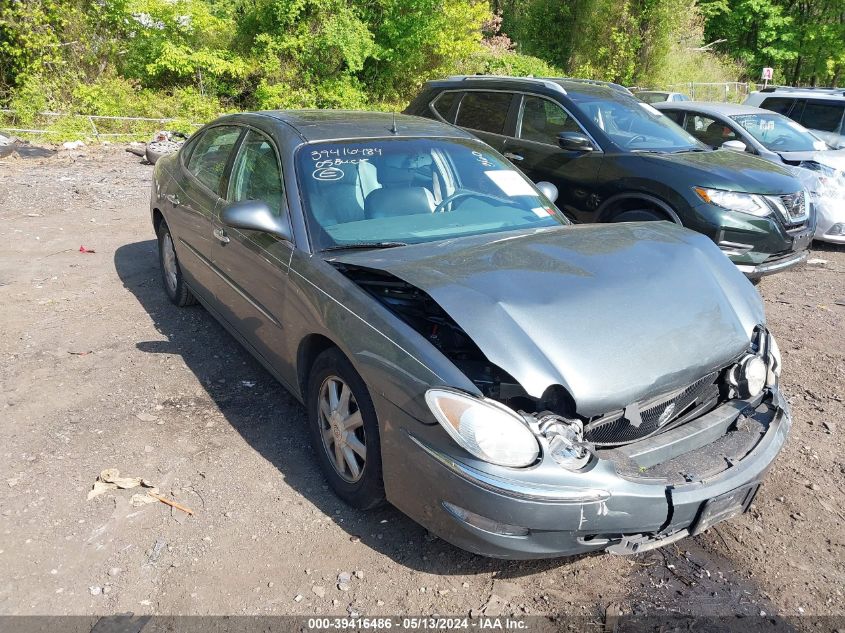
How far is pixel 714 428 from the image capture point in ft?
9.51

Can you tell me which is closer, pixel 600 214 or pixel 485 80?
pixel 600 214

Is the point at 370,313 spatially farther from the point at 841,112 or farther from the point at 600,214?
the point at 841,112

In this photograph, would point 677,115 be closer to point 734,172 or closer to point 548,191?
point 734,172

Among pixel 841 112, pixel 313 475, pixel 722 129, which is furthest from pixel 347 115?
pixel 841 112

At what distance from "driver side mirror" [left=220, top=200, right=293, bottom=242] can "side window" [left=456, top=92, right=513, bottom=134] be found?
14.6 feet

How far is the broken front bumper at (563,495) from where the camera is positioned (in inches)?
96.0

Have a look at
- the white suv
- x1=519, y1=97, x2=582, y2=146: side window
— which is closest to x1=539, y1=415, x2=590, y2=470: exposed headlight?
x1=519, y1=97, x2=582, y2=146: side window

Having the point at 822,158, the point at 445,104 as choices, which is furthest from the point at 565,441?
the point at 822,158

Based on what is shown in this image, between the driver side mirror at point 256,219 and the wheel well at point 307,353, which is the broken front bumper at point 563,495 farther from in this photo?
the driver side mirror at point 256,219

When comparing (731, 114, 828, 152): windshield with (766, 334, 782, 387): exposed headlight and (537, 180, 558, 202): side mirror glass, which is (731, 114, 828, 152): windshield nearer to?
(537, 180, 558, 202): side mirror glass

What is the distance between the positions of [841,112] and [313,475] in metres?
10.8

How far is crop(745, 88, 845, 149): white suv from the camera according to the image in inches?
420

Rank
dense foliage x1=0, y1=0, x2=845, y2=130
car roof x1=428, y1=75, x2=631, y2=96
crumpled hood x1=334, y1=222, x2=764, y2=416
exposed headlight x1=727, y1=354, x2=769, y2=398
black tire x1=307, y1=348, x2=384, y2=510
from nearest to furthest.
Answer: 1. crumpled hood x1=334, y1=222, x2=764, y2=416
2. black tire x1=307, y1=348, x2=384, y2=510
3. exposed headlight x1=727, y1=354, x2=769, y2=398
4. car roof x1=428, y1=75, x2=631, y2=96
5. dense foliage x1=0, y1=0, x2=845, y2=130

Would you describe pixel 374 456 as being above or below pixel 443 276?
below
